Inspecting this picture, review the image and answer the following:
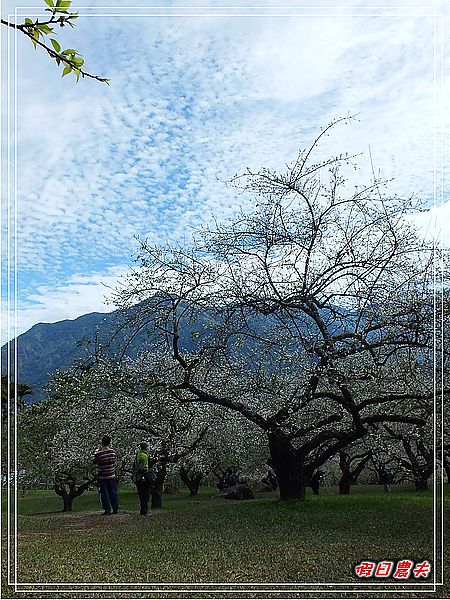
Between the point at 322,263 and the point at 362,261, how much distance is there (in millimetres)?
339

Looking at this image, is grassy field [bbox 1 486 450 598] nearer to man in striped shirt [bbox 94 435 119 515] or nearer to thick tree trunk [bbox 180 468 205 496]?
man in striped shirt [bbox 94 435 119 515]

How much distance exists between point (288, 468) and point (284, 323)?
5.67 ft

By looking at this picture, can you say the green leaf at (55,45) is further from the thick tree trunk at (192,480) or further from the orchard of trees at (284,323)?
the thick tree trunk at (192,480)

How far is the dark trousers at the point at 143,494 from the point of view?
567cm

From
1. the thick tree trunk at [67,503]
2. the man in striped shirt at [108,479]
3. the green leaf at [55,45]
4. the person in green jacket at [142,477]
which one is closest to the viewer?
the green leaf at [55,45]

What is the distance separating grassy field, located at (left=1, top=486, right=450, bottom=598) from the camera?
3428 mm

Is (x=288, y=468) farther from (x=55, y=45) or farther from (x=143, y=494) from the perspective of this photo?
(x=55, y=45)

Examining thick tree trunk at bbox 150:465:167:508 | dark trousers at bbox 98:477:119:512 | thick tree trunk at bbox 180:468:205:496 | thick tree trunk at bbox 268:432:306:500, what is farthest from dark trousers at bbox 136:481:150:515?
thick tree trunk at bbox 180:468:205:496

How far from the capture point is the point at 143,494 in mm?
5879

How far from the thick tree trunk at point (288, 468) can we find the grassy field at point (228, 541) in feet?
0.70

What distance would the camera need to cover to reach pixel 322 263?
18.0ft

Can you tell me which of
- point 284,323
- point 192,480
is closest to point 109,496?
point 284,323

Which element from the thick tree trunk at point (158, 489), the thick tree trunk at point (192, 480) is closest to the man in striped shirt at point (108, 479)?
the thick tree trunk at point (158, 489)

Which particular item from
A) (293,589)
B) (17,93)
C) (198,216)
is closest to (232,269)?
(198,216)
